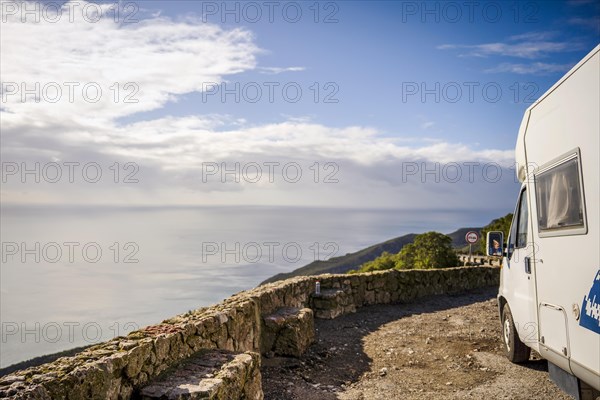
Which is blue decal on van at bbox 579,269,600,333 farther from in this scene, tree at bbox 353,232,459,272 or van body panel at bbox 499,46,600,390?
tree at bbox 353,232,459,272

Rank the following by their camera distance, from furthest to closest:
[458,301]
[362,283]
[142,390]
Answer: [458,301] → [362,283] → [142,390]

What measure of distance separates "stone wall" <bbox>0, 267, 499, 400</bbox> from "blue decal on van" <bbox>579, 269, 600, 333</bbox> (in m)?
3.98

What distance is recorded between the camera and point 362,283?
13547mm

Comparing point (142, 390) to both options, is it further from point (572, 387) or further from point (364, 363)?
point (364, 363)

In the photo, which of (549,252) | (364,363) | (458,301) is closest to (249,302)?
(364,363)

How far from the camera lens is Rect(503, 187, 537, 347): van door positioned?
18.4ft

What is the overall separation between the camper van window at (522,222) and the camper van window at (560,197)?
2.53 ft

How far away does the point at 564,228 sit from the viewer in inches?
175

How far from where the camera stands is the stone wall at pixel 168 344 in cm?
311

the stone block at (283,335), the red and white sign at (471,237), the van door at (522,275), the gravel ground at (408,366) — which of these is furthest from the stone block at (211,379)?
the red and white sign at (471,237)

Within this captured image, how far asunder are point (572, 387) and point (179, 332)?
4130 mm

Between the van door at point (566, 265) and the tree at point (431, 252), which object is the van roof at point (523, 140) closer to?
the van door at point (566, 265)

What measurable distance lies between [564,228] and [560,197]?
1.29 feet

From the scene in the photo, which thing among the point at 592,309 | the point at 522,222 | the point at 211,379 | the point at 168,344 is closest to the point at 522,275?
the point at 522,222
